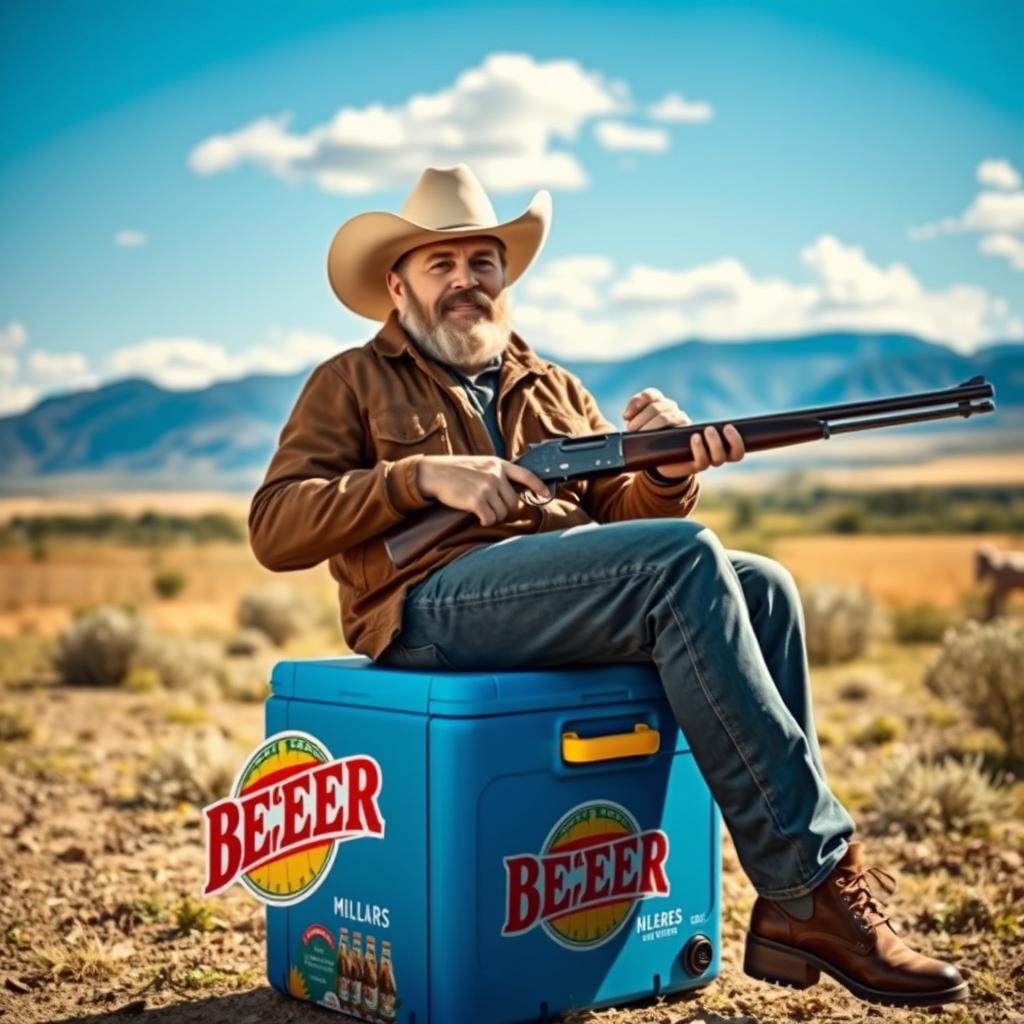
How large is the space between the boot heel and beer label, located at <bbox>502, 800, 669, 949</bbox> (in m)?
0.37

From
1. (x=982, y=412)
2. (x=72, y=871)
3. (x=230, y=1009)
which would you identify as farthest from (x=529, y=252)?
(x=72, y=871)

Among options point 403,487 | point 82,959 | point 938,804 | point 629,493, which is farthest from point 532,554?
point 938,804

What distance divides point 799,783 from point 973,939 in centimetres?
160

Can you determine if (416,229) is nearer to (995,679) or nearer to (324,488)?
(324,488)

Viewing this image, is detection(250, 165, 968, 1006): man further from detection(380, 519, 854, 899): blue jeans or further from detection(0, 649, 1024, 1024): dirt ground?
detection(0, 649, 1024, 1024): dirt ground

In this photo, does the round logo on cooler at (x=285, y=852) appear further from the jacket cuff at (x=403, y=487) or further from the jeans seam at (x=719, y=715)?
the jeans seam at (x=719, y=715)

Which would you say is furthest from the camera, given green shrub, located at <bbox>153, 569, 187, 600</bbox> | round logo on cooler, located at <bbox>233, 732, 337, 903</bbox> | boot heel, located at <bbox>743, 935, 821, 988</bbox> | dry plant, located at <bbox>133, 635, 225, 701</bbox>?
green shrub, located at <bbox>153, 569, 187, 600</bbox>

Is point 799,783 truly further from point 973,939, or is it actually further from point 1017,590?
point 1017,590

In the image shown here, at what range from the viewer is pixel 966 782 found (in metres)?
6.75

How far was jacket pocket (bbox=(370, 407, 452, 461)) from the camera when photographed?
4.29 metres

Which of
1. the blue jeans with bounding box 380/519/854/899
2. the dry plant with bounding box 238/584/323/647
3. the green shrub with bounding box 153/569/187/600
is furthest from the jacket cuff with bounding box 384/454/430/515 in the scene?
the green shrub with bounding box 153/569/187/600

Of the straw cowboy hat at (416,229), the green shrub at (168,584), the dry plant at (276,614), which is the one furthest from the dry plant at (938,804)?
the green shrub at (168,584)

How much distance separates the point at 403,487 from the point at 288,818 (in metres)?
1.02

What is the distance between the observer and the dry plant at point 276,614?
17.9 m
